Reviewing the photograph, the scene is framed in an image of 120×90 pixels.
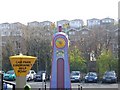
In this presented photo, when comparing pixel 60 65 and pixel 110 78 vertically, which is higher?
pixel 60 65

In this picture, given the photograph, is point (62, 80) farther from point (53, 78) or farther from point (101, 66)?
point (101, 66)

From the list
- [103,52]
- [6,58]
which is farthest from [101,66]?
[6,58]

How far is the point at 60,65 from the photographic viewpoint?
14.4 m

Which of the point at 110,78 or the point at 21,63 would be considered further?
the point at 110,78

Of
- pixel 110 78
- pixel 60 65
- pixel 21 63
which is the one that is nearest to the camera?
pixel 21 63

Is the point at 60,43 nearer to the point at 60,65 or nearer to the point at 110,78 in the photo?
the point at 60,65

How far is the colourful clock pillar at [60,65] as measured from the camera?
46.6ft

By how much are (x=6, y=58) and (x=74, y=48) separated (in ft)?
24.5

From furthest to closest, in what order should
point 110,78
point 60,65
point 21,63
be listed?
point 110,78 < point 60,65 < point 21,63

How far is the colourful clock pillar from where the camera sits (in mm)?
14203

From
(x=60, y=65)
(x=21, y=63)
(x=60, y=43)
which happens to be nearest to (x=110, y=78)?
(x=60, y=65)

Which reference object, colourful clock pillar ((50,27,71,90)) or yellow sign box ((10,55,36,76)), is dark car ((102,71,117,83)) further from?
yellow sign box ((10,55,36,76))

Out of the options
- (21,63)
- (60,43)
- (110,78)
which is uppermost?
(60,43)

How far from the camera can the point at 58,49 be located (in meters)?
14.4
